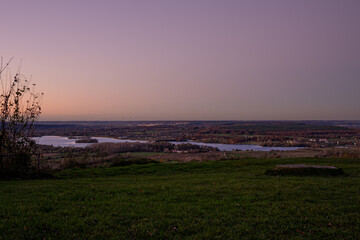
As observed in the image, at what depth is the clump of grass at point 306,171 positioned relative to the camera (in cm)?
1535

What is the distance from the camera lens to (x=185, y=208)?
833 cm

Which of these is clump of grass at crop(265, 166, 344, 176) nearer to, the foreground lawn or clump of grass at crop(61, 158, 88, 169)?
the foreground lawn

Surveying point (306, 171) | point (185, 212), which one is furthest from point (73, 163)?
point (306, 171)

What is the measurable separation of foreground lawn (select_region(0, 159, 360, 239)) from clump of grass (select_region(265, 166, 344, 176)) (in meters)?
3.35

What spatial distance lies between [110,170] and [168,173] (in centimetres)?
440

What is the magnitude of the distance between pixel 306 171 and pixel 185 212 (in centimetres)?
1060

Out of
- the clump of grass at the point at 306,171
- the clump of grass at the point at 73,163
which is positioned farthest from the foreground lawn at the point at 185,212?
the clump of grass at the point at 73,163

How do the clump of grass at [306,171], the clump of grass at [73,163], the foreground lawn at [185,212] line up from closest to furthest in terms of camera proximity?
the foreground lawn at [185,212] < the clump of grass at [306,171] < the clump of grass at [73,163]

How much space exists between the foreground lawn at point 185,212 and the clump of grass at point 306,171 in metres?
3.35

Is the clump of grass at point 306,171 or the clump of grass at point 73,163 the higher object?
the clump of grass at point 306,171

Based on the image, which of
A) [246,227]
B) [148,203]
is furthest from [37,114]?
[246,227]

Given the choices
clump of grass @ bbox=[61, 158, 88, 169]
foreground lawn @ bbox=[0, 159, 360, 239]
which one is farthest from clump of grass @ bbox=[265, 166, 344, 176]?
clump of grass @ bbox=[61, 158, 88, 169]

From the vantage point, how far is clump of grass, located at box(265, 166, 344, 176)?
15352 millimetres

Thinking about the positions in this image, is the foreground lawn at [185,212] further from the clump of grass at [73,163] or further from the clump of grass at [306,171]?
the clump of grass at [73,163]
